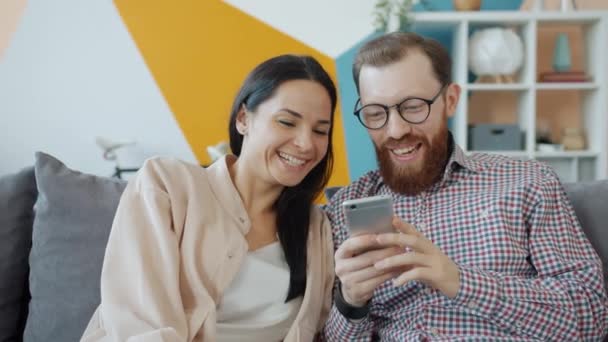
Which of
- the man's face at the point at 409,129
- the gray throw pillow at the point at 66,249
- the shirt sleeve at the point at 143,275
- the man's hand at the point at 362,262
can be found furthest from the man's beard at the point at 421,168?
the gray throw pillow at the point at 66,249

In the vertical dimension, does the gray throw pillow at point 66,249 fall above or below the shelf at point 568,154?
above

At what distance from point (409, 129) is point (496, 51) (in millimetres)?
1610

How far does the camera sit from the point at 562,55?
2.83m

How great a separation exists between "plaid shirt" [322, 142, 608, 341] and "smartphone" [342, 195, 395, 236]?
0.80 feet

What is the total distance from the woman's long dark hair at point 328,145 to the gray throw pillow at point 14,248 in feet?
2.02

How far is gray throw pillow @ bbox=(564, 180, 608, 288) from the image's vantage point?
1.35 m

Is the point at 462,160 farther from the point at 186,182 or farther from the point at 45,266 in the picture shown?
the point at 45,266

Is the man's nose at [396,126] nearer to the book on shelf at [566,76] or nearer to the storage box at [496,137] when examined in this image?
the storage box at [496,137]

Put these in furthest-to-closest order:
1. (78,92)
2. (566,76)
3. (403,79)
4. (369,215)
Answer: (78,92) → (566,76) → (403,79) → (369,215)

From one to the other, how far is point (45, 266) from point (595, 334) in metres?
1.36

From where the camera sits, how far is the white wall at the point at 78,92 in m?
2.94

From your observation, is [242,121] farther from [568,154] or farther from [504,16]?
[568,154]

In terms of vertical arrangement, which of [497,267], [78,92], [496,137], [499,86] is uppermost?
[78,92]

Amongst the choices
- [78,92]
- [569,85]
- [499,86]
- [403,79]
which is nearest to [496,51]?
[499,86]
